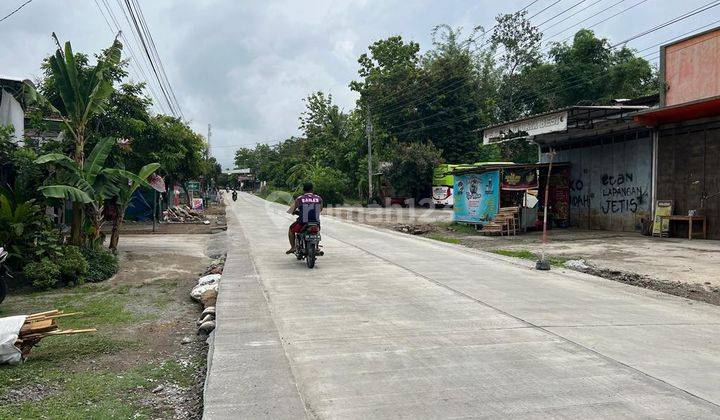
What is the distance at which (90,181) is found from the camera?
446 inches

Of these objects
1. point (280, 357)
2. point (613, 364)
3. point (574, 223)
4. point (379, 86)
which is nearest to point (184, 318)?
point (280, 357)

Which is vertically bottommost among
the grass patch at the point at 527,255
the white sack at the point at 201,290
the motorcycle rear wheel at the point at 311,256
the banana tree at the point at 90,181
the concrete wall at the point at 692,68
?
the white sack at the point at 201,290

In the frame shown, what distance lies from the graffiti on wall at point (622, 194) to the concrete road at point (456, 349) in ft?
34.0

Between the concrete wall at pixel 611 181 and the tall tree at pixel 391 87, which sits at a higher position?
the tall tree at pixel 391 87

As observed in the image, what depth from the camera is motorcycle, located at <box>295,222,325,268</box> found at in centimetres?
1115

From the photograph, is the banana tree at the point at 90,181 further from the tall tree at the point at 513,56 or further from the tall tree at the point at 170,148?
the tall tree at the point at 513,56

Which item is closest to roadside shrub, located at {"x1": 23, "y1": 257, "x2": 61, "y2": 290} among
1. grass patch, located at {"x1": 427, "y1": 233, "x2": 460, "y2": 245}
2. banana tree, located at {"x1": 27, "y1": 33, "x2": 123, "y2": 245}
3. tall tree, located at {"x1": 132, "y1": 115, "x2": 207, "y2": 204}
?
banana tree, located at {"x1": 27, "y1": 33, "x2": 123, "y2": 245}

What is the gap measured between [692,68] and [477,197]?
29.5ft

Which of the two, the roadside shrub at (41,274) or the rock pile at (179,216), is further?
the rock pile at (179,216)

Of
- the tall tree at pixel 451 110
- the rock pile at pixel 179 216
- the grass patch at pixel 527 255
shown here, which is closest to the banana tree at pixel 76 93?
the grass patch at pixel 527 255

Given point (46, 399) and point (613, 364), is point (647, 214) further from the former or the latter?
point (46, 399)

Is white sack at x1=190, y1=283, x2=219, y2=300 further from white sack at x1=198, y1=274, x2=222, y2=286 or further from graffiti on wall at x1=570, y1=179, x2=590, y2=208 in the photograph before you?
graffiti on wall at x1=570, y1=179, x2=590, y2=208

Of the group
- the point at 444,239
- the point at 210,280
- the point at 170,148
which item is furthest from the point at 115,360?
the point at 170,148

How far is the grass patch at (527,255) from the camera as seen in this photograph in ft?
42.9
